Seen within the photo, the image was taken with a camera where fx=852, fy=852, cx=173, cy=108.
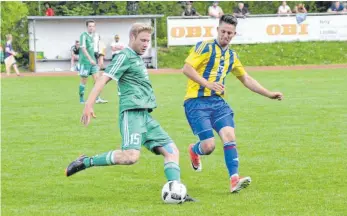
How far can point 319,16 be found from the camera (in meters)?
37.2

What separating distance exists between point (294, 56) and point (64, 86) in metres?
12.8

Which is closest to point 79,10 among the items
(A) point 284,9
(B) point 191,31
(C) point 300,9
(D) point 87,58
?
(B) point 191,31

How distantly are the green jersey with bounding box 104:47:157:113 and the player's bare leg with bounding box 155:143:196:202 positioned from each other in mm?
451

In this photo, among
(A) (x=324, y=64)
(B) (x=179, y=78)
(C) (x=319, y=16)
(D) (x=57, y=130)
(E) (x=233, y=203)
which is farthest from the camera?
(C) (x=319, y=16)

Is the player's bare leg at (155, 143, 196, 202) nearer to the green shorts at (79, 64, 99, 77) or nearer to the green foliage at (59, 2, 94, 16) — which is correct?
the green shorts at (79, 64, 99, 77)

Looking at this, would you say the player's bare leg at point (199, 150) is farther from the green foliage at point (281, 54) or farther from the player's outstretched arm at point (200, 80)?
the green foliage at point (281, 54)

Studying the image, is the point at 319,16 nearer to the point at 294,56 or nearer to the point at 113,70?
the point at 294,56

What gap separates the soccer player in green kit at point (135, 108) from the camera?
27.9ft

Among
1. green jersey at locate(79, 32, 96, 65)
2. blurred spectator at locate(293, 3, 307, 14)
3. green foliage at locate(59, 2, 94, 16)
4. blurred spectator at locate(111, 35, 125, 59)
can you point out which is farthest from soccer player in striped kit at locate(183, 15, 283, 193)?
green foliage at locate(59, 2, 94, 16)

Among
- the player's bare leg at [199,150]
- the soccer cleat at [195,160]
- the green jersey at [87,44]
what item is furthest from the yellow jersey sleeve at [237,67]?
the green jersey at [87,44]

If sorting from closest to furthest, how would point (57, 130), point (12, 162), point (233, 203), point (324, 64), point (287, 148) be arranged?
1. point (233, 203)
2. point (12, 162)
3. point (287, 148)
4. point (57, 130)
5. point (324, 64)

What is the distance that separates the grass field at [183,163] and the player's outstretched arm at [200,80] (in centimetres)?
111

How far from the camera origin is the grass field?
8297 mm

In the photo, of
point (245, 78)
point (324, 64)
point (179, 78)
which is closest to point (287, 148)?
point (245, 78)
